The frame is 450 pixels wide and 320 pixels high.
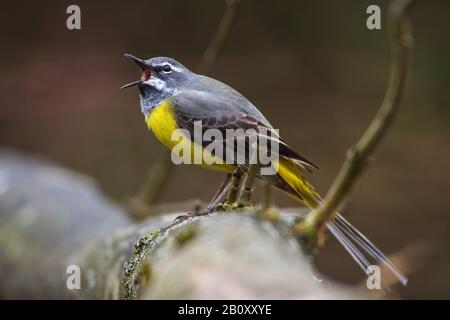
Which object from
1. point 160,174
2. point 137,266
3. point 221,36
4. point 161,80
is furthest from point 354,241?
point 160,174

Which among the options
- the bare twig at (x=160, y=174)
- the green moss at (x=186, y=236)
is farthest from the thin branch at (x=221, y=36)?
the green moss at (x=186, y=236)

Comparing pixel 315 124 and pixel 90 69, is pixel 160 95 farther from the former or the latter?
pixel 90 69

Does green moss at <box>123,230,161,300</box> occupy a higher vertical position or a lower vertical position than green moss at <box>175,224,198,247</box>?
lower

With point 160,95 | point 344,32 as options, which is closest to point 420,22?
point 344,32

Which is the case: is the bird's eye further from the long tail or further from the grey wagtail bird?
the long tail

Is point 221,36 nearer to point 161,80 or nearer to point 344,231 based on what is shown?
point 161,80

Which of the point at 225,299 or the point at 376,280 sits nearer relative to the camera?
the point at 225,299

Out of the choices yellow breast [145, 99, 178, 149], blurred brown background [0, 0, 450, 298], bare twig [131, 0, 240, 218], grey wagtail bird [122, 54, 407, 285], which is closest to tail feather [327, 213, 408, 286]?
grey wagtail bird [122, 54, 407, 285]
